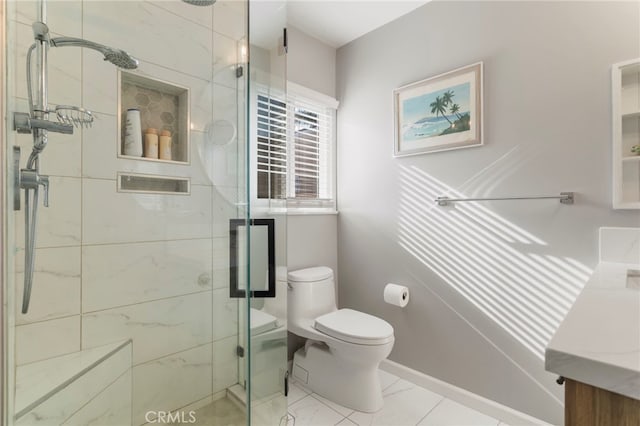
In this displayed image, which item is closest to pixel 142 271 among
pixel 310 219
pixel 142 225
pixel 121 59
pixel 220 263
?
pixel 142 225

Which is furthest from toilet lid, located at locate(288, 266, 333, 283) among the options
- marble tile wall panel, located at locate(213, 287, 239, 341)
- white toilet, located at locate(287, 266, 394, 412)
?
marble tile wall panel, located at locate(213, 287, 239, 341)

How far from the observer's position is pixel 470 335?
1.76 m

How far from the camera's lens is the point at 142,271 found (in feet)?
A: 4.56

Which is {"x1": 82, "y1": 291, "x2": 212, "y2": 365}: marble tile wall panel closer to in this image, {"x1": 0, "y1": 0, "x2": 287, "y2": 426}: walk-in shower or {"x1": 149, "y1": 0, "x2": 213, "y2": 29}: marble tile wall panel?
{"x1": 0, "y1": 0, "x2": 287, "y2": 426}: walk-in shower

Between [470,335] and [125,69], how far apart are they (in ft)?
7.14

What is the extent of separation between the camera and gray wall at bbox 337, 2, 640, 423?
1.42 metres

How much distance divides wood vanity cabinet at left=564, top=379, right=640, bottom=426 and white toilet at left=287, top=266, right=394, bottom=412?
3.84ft

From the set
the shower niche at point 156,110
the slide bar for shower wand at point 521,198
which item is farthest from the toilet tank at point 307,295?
the shower niche at point 156,110

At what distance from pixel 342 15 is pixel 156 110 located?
4.55 feet

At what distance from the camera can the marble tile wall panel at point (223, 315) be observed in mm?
1443

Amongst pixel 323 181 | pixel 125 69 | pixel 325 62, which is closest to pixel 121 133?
pixel 125 69

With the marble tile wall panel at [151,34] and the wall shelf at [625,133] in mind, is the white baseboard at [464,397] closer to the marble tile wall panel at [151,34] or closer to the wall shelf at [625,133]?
the wall shelf at [625,133]

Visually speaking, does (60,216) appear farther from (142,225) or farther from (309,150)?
(309,150)

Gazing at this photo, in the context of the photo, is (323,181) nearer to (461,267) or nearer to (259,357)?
(461,267)
